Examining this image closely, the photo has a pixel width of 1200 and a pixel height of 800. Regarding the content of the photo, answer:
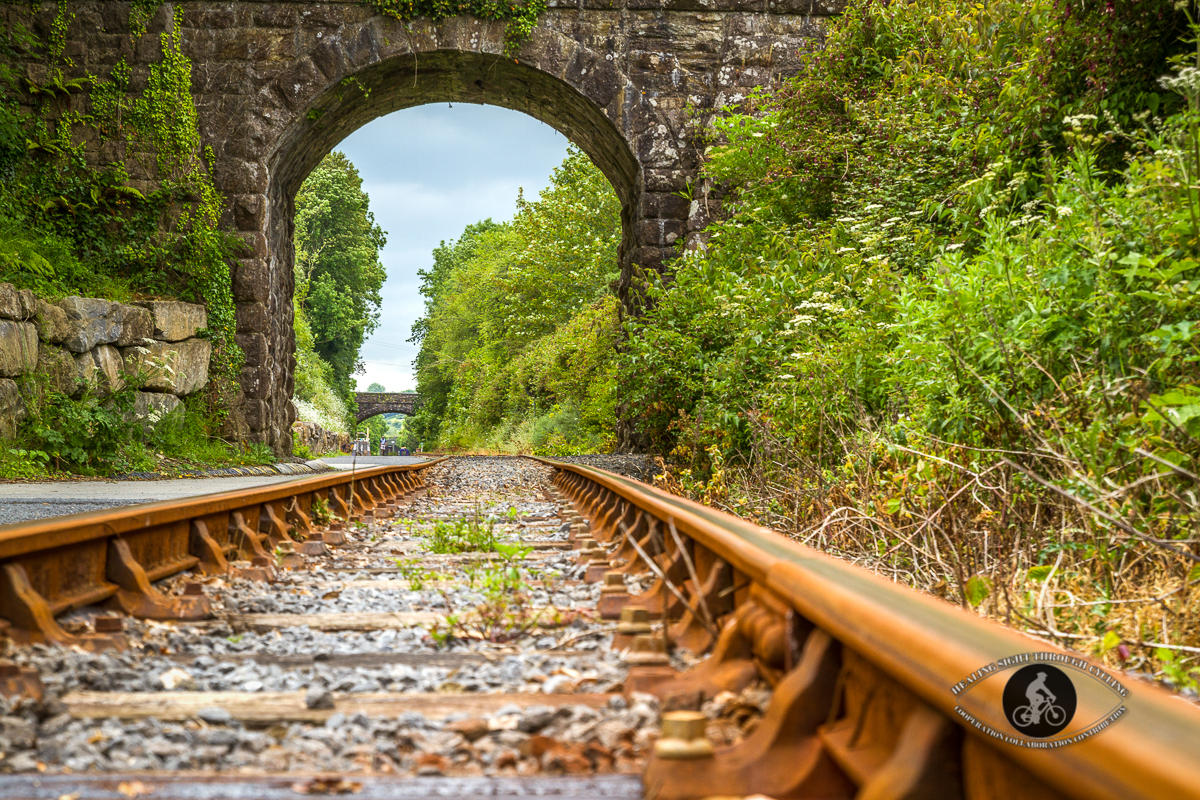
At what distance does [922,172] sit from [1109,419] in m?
5.43

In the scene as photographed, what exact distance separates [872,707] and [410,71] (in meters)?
13.6

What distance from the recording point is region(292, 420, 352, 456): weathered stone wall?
22.3 meters

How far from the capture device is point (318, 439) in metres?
26.5

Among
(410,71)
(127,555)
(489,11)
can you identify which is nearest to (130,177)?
(410,71)

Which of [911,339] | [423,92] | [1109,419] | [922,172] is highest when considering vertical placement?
[423,92]

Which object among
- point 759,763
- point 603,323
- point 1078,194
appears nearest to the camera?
point 759,763

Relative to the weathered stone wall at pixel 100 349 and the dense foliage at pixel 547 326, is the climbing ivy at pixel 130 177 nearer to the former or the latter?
the weathered stone wall at pixel 100 349

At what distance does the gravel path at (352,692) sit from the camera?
5.35 feet

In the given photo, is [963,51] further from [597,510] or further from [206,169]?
[206,169]

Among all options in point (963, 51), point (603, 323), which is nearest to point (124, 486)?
point (963, 51)

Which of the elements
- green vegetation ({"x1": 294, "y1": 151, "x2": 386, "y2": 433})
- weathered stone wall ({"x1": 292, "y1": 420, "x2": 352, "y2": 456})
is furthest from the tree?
weathered stone wall ({"x1": 292, "y1": 420, "x2": 352, "y2": 456})

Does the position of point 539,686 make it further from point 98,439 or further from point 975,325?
point 98,439

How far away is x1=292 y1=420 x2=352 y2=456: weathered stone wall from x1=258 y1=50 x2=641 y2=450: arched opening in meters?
3.60

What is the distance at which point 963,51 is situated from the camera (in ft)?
25.2
